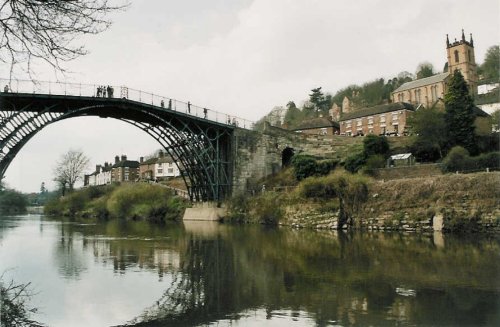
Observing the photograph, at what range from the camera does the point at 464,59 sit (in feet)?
268

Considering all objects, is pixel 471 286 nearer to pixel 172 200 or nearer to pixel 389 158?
pixel 389 158

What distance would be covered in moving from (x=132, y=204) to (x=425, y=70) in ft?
240

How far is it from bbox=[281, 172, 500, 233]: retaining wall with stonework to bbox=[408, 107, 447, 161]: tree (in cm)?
1063

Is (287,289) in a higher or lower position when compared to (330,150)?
lower

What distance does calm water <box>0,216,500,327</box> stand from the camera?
7750mm

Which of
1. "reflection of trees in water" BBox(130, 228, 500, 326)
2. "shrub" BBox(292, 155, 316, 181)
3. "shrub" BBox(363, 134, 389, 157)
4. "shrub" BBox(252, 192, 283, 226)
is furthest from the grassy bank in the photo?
"reflection of trees in water" BBox(130, 228, 500, 326)

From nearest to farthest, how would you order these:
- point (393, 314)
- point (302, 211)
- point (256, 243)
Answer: point (393, 314), point (256, 243), point (302, 211)

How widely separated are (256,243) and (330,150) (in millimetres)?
31778

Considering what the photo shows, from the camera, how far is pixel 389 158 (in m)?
39.9

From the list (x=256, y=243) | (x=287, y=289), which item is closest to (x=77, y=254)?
(x=256, y=243)

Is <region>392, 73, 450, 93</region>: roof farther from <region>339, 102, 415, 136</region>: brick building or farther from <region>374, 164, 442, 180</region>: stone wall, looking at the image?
<region>374, 164, 442, 180</region>: stone wall

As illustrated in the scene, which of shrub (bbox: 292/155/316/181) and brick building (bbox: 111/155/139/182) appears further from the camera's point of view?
brick building (bbox: 111/155/139/182)

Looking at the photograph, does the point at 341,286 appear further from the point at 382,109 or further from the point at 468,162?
the point at 382,109

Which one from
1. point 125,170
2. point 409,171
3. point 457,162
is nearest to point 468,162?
point 457,162
